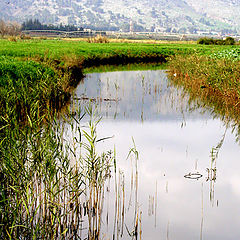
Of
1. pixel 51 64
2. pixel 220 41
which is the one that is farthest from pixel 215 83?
pixel 220 41

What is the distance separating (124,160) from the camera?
403 inches

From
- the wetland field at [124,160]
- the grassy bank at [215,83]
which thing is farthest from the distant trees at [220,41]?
the wetland field at [124,160]

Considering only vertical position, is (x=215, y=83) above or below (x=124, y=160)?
above

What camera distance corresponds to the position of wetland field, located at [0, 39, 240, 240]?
6.66 m

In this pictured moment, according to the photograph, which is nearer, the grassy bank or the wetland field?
the wetland field

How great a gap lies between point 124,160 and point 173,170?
1151 mm

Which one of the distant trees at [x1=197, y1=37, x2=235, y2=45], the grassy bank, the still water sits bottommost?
the still water

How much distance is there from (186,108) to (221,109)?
4.41 feet

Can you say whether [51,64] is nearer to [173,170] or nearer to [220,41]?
[173,170]

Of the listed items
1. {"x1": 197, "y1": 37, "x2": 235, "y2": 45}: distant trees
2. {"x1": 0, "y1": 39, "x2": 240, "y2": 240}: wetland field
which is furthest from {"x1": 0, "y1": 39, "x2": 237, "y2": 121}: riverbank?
{"x1": 197, "y1": 37, "x2": 235, "y2": 45}: distant trees

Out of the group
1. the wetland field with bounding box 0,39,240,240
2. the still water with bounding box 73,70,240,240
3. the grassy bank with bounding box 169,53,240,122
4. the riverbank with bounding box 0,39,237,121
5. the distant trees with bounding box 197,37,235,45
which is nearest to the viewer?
the wetland field with bounding box 0,39,240,240

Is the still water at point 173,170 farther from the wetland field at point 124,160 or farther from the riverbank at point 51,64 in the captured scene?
the riverbank at point 51,64

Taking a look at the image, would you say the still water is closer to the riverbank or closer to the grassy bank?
the grassy bank

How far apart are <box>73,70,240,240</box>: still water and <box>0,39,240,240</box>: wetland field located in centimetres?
2
